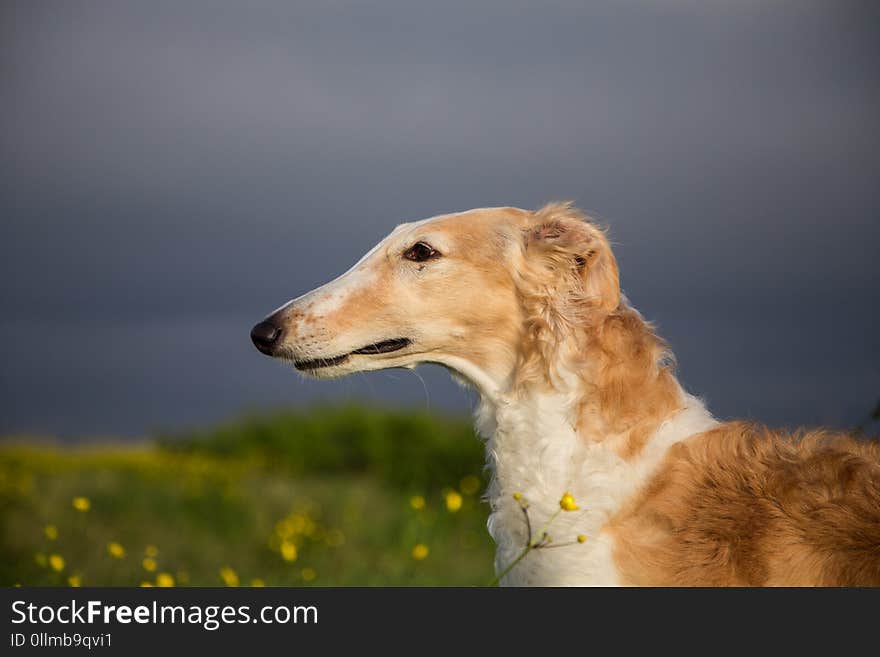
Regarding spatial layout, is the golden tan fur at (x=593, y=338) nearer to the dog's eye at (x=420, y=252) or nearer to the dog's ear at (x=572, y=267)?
the dog's ear at (x=572, y=267)

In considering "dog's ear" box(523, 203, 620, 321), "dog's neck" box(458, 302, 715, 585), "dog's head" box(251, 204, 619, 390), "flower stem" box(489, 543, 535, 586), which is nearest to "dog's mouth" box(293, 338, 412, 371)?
"dog's head" box(251, 204, 619, 390)

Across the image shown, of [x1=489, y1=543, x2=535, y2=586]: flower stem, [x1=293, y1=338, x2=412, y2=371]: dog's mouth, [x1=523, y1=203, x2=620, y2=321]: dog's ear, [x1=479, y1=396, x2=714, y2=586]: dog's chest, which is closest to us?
[x1=489, y1=543, x2=535, y2=586]: flower stem

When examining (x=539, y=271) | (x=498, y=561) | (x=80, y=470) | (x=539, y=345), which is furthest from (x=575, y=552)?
(x=80, y=470)

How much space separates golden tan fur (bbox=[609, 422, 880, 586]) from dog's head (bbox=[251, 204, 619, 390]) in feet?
2.52

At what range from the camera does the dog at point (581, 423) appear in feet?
11.3

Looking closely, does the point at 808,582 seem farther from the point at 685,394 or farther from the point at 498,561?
the point at 498,561

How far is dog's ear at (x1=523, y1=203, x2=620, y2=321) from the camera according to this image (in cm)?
386

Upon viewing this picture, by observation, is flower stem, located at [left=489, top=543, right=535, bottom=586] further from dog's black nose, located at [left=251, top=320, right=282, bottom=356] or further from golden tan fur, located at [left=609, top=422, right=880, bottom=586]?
dog's black nose, located at [left=251, top=320, right=282, bottom=356]

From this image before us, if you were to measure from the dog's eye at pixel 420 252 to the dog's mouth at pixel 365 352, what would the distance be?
367 mm

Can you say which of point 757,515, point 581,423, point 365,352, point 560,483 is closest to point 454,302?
point 365,352

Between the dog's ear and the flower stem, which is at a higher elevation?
the dog's ear

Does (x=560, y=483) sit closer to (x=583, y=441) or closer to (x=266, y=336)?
(x=583, y=441)

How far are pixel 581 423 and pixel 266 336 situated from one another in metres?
1.40

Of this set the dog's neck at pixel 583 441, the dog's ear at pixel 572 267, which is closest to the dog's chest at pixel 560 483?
the dog's neck at pixel 583 441
